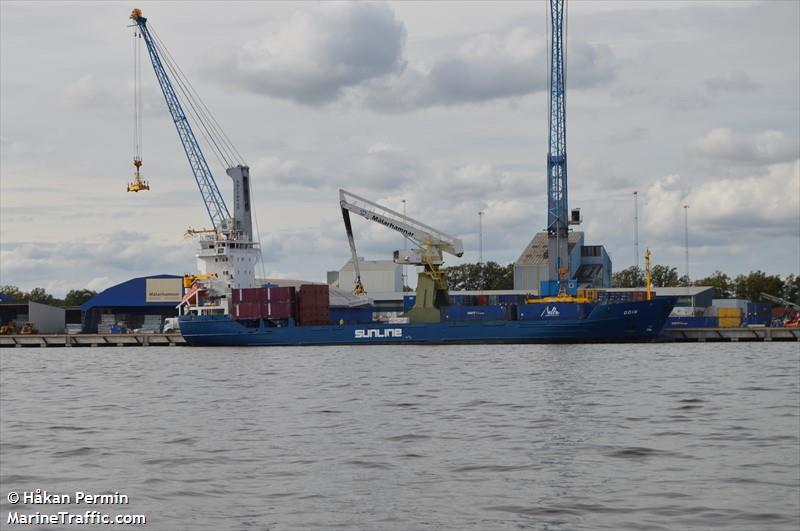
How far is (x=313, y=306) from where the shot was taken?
8181cm

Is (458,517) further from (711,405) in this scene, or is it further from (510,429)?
(711,405)

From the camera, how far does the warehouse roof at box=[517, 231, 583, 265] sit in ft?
395

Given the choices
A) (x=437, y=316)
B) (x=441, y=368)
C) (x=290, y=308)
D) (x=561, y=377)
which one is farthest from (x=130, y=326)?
(x=561, y=377)

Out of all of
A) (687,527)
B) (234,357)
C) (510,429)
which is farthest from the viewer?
(234,357)

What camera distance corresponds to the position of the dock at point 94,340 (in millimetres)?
93688

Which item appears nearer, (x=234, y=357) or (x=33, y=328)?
(x=234, y=357)

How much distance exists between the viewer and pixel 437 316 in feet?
259

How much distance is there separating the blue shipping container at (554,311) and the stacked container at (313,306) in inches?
672

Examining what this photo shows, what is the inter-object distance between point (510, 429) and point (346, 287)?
98678mm

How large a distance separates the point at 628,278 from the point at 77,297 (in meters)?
102

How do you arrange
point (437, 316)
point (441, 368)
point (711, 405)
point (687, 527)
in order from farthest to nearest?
1. point (437, 316)
2. point (441, 368)
3. point (711, 405)
4. point (687, 527)

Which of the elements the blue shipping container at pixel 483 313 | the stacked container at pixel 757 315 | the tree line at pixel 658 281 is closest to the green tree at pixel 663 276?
the tree line at pixel 658 281

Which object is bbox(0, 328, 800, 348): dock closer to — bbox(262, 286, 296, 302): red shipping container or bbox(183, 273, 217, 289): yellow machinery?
bbox(183, 273, 217, 289): yellow machinery

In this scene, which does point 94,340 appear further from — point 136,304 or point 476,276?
point 476,276
